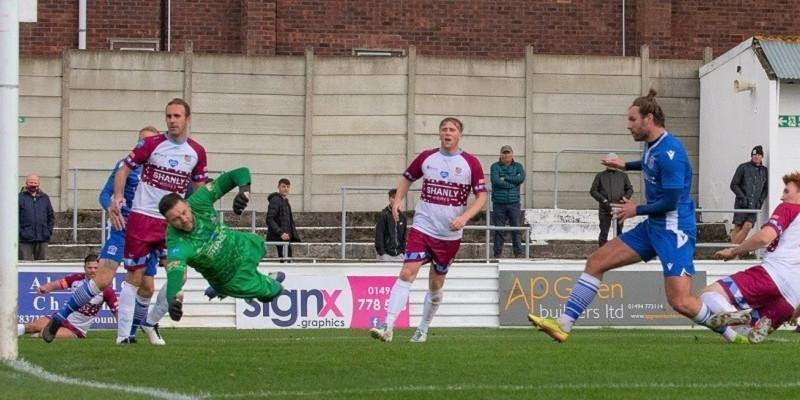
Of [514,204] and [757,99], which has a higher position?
[757,99]

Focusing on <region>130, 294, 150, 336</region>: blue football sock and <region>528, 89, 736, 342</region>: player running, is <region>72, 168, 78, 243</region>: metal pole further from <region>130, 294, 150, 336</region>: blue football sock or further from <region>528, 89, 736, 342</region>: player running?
<region>528, 89, 736, 342</region>: player running

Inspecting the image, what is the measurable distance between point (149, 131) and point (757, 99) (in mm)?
17075

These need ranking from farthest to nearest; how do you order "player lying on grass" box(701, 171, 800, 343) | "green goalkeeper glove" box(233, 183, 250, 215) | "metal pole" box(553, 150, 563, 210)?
"metal pole" box(553, 150, 563, 210), "player lying on grass" box(701, 171, 800, 343), "green goalkeeper glove" box(233, 183, 250, 215)

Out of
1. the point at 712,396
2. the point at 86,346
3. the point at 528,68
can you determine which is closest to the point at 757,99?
the point at 528,68

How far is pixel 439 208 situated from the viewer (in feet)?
49.6

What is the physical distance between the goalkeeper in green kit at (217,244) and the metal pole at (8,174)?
1.17 metres

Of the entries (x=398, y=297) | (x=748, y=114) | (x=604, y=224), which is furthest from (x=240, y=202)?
(x=748, y=114)

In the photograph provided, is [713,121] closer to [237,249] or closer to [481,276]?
[481,276]

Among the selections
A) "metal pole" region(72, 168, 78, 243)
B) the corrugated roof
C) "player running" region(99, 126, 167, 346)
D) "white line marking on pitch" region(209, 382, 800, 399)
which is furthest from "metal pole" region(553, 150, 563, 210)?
"white line marking on pitch" region(209, 382, 800, 399)

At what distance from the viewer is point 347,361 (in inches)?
460

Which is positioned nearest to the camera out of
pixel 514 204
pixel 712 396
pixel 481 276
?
pixel 712 396

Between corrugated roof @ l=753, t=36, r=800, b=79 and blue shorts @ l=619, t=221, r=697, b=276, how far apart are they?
16.4 metres

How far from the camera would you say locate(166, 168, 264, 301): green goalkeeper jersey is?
11812mm

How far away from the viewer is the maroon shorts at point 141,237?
14344 mm
